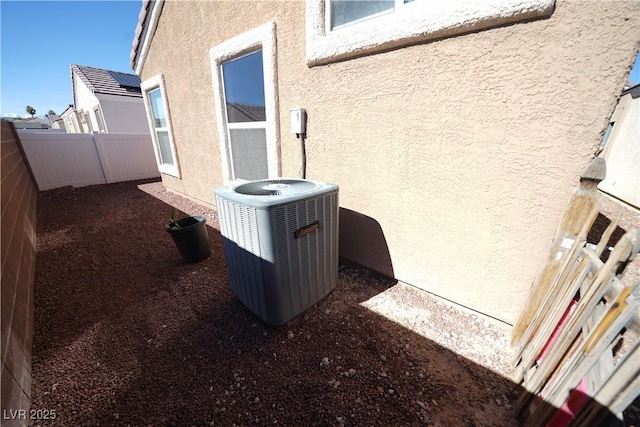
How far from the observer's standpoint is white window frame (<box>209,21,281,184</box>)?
9.54 feet

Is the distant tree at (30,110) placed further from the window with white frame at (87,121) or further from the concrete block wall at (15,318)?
the concrete block wall at (15,318)

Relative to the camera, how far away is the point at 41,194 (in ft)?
21.2

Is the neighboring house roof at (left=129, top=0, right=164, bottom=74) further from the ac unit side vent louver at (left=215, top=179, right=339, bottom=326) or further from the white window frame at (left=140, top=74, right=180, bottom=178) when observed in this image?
the ac unit side vent louver at (left=215, top=179, right=339, bottom=326)

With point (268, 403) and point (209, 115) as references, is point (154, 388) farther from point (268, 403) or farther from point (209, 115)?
point (209, 115)

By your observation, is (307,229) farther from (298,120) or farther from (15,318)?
(15,318)

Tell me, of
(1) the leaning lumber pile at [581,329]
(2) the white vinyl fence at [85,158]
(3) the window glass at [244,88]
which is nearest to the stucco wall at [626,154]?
(1) the leaning lumber pile at [581,329]

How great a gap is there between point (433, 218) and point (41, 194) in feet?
33.0

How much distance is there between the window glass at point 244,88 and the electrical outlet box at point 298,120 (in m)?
0.92

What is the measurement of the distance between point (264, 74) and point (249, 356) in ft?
Answer: 10.8

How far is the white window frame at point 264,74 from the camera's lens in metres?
2.91

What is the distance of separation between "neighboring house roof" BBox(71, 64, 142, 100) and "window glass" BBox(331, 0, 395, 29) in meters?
13.5

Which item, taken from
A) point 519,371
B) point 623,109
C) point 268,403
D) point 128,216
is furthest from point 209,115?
point 623,109

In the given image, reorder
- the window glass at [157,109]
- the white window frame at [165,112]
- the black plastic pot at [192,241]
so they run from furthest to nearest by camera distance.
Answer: the window glass at [157,109], the white window frame at [165,112], the black plastic pot at [192,241]

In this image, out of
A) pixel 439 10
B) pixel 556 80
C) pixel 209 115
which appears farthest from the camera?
pixel 209 115
